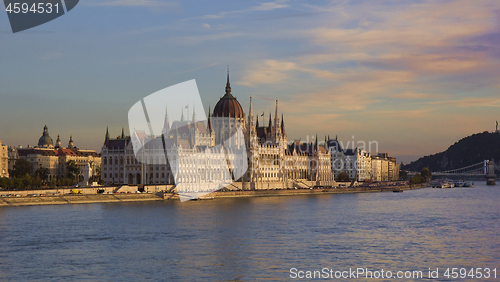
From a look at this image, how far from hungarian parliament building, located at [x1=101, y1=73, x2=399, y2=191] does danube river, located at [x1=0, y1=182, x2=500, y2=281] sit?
40935 mm

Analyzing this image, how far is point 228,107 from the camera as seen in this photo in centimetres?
11656

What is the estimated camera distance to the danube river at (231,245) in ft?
92.7

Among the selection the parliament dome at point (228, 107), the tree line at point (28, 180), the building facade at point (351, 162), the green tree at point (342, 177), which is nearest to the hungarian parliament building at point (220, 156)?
the parliament dome at point (228, 107)

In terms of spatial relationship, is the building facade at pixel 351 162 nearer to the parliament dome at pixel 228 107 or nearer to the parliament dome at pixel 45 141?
the parliament dome at pixel 228 107

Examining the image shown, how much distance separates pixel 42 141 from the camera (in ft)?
486

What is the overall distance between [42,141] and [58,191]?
8304cm

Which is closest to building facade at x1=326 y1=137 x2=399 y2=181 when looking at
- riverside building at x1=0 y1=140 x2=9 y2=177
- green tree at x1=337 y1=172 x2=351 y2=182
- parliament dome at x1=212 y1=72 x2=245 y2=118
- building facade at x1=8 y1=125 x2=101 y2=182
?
green tree at x1=337 y1=172 x2=351 y2=182

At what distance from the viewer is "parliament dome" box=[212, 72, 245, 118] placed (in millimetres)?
116363

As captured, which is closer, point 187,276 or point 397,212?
point 187,276

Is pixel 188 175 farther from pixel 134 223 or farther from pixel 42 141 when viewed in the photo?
pixel 42 141

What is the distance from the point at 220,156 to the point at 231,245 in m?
68.9

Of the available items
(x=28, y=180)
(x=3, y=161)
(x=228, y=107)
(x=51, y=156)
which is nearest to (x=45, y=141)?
(x=51, y=156)

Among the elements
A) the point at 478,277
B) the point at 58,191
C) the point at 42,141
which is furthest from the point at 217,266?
the point at 42,141

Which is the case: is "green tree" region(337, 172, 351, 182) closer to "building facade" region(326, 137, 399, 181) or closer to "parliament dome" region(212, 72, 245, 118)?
"building facade" region(326, 137, 399, 181)
